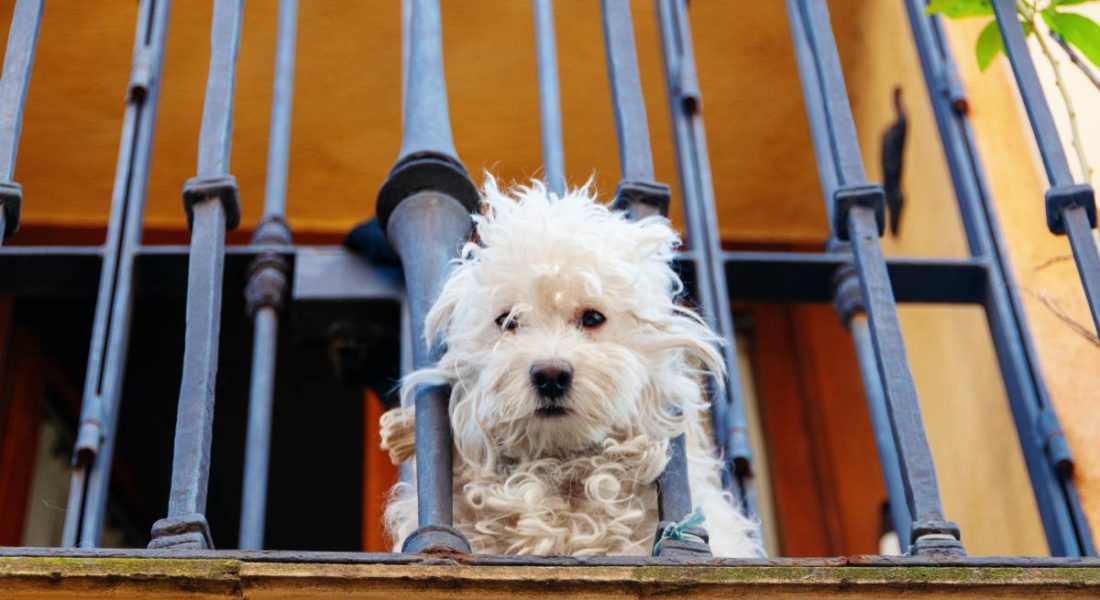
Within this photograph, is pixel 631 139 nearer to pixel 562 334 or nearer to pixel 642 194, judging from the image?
pixel 642 194

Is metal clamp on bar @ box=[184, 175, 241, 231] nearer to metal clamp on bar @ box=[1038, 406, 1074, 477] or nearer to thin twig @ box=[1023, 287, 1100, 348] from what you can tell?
metal clamp on bar @ box=[1038, 406, 1074, 477]

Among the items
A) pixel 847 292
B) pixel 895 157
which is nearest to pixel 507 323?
pixel 847 292

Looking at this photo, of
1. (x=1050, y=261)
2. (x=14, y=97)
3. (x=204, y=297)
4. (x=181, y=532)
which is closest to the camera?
(x=181, y=532)

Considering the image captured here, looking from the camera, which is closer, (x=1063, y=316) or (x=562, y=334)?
(x=562, y=334)

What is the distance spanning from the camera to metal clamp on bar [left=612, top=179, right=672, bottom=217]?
3.38 meters

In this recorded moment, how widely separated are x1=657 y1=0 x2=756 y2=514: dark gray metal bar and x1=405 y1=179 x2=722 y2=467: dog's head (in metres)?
0.06

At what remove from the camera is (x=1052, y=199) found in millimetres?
3371

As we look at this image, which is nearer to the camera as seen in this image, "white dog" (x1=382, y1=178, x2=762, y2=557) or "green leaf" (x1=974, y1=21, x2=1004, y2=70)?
"white dog" (x1=382, y1=178, x2=762, y2=557)

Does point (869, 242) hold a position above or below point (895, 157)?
below

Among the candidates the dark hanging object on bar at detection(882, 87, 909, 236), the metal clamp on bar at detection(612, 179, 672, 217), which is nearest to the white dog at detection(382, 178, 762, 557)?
the metal clamp on bar at detection(612, 179, 672, 217)

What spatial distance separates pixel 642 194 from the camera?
3.39 meters

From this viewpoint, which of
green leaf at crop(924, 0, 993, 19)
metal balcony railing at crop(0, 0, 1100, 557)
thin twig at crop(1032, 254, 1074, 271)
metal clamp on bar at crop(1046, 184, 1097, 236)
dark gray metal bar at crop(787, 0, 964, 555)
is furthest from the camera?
thin twig at crop(1032, 254, 1074, 271)

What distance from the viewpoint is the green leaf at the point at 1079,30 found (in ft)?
11.7

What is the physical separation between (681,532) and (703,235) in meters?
1.11
